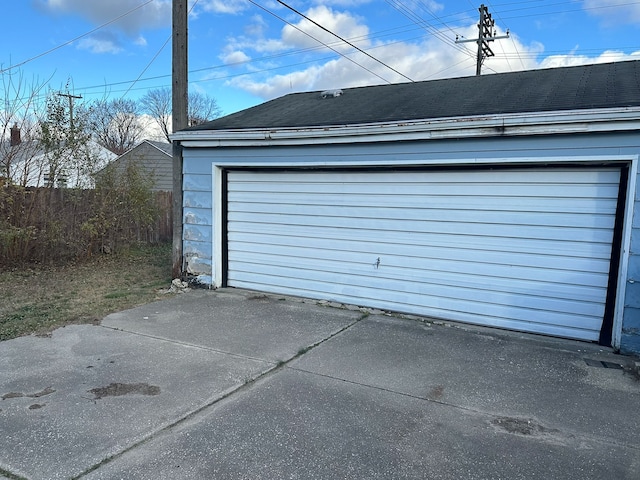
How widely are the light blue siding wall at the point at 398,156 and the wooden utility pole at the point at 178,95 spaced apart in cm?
15

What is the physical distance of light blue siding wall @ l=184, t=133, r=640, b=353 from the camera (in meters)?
4.48

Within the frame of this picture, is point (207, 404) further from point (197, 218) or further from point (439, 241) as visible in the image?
point (197, 218)

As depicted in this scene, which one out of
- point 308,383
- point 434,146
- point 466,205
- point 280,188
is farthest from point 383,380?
point 280,188

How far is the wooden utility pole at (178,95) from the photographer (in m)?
7.10

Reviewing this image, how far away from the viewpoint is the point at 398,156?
18.5 feet

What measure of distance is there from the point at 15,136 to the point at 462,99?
25.7 feet

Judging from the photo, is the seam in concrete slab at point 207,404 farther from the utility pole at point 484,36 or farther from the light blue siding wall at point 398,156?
the utility pole at point 484,36

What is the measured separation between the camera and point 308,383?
372 centimetres

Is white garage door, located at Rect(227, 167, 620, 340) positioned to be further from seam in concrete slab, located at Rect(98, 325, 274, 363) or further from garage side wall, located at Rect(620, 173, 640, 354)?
seam in concrete slab, located at Rect(98, 325, 274, 363)

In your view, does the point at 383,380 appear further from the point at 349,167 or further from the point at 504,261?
the point at 349,167

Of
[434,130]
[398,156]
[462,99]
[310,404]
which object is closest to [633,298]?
[434,130]

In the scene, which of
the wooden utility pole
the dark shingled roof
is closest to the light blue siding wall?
the wooden utility pole

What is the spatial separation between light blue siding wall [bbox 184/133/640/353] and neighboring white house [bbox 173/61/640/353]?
16 mm

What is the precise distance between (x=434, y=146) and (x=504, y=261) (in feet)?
5.12
